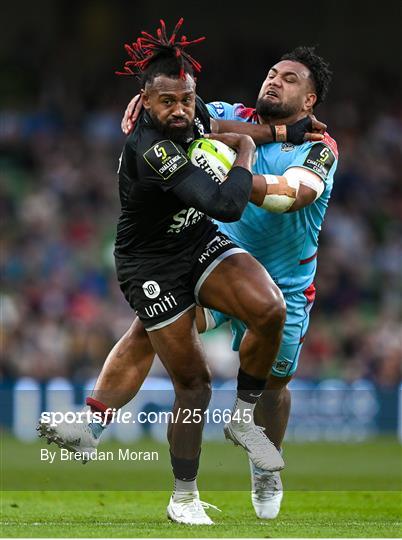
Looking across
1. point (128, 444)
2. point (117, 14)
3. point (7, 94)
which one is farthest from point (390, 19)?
point (128, 444)

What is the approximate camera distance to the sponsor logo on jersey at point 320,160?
25.9 feet

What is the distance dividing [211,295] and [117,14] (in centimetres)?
1715

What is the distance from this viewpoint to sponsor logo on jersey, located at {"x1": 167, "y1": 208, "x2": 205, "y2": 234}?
7.71 meters

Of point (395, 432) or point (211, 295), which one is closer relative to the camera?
point (211, 295)

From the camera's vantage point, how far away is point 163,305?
762 cm

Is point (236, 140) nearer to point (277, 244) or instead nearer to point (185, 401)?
point (277, 244)

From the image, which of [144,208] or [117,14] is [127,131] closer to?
[144,208]

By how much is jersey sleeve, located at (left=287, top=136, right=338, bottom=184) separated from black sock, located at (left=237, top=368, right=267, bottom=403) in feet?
4.48

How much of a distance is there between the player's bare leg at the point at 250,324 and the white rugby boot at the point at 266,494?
0.64 m

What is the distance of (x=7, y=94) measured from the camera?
21562 millimetres

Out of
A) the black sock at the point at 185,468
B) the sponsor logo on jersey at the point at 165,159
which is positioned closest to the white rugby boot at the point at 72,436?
the black sock at the point at 185,468

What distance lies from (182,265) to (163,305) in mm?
287

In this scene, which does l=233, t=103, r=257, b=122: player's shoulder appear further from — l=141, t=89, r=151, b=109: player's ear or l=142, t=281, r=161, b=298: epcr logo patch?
l=142, t=281, r=161, b=298: epcr logo patch

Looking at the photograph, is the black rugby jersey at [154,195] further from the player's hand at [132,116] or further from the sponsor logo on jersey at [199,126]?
the player's hand at [132,116]
